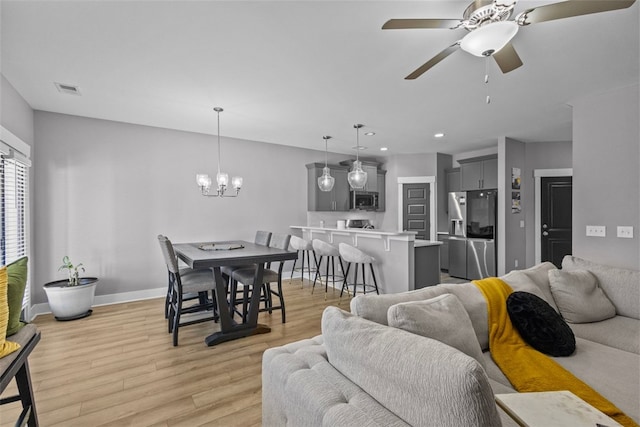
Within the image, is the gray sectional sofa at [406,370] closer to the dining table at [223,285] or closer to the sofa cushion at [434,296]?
the sofa cushion at [434,296]

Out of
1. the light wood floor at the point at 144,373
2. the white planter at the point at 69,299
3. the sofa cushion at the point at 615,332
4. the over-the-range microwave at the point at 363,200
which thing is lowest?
the light wood floor at the point at 144,373

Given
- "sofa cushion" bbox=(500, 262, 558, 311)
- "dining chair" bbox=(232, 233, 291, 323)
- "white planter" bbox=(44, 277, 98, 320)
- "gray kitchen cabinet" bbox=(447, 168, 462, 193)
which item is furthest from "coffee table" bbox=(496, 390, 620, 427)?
"gray kitchen cabinet" bbox=(447, 168, 462, 193)

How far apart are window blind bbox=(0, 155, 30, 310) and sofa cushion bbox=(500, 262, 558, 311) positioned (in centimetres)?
446

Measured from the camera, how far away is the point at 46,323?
3.41 meters

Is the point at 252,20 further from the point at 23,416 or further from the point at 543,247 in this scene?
the point at 543,247

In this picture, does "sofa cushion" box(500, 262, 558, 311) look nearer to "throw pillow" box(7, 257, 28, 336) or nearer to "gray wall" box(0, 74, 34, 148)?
"throw pillow" box(7, 257, 28, 336)

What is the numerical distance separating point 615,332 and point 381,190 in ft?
16.3

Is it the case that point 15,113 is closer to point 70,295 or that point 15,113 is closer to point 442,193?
point 70,295

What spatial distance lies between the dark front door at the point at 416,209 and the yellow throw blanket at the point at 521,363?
4.53m

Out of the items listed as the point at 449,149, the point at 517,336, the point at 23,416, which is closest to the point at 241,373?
the point at 23,416

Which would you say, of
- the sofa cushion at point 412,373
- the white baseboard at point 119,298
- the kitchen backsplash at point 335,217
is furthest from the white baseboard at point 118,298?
the sofa cushion at point 412,373

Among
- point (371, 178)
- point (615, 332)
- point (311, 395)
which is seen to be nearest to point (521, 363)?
point (615, 332)

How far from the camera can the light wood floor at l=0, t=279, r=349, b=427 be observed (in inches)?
74.5

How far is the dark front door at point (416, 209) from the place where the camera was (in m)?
6.46
